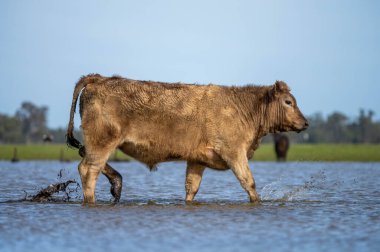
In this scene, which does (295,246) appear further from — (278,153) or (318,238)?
(278,153)

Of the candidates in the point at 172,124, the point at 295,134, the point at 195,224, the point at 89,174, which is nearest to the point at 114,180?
the point at 89,174

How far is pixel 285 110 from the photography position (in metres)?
13.3

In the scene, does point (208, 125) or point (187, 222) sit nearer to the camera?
point (187, 222)

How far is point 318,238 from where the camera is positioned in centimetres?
867

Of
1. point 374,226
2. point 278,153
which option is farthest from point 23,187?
point 278,153

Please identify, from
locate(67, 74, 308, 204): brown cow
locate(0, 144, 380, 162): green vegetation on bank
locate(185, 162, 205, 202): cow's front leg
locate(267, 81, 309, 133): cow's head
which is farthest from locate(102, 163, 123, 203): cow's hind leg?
locate(0, 144, 380, 162): green vegetation on bank

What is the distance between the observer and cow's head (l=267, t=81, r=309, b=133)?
13.3 meters

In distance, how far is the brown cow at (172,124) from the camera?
→ 39.9 feet

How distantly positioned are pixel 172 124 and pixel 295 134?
407 ft

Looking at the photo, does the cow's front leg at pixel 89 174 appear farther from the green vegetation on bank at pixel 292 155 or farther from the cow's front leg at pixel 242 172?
the green vegetation on bank at pixel 292 155

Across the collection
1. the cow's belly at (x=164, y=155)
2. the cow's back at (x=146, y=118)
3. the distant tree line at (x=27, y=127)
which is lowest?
the cow's belly at (x=164, y=155)

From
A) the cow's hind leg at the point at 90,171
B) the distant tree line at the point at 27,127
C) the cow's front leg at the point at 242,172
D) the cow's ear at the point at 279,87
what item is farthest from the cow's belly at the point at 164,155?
the distant tree line at the point at 27,127

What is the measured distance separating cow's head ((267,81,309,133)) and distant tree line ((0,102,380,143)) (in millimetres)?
118170

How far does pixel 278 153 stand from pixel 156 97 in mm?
32398
